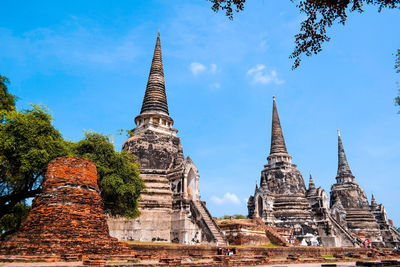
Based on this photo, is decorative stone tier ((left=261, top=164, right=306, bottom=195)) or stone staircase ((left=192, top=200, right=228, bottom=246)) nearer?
stone staircase ((left=192, top=200, right=228, bottom=246))

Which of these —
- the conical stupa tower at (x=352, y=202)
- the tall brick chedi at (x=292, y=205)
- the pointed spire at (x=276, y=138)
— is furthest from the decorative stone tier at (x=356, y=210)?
the pointed spire at (x=276, y=138)

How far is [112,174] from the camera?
55.8 feet

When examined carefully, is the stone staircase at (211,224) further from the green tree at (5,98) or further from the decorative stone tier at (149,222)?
the green tree at (5,98)

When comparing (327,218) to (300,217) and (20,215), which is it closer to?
(300,217)

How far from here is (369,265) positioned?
9500 millimetres

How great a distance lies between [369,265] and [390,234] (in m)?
36.4

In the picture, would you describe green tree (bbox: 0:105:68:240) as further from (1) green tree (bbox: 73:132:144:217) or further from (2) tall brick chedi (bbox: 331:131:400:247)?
(2) tall brick chedi (bbox: 331:131:400:247)

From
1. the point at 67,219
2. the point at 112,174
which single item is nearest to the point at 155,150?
the point at 112,174

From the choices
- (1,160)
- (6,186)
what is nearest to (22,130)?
(1,160)

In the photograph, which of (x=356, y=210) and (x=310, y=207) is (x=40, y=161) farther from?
(x=356, y=210)

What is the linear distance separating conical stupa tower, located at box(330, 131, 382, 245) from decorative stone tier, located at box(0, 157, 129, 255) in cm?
3151

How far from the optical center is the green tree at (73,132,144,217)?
54.9 ft

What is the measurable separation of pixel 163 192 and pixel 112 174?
584cm

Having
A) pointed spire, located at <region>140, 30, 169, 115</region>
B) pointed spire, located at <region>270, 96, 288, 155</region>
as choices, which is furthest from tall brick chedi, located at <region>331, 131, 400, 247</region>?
pointed spire, located at <region>140, 30, 169, 115</region>
